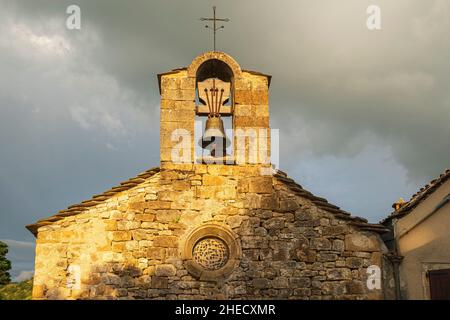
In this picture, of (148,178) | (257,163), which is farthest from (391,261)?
(148,178)

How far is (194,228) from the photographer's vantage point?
9.26 meters

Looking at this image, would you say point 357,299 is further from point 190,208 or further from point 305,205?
point 190,208

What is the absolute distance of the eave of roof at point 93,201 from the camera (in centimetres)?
908

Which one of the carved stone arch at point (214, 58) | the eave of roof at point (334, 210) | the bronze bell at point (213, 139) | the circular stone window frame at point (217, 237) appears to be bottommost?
the circular stone window frame at point (217, 237)

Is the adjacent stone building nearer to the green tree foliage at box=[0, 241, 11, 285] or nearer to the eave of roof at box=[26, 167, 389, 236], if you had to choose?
the eave of roof at box=[26, 167, 389, 236]

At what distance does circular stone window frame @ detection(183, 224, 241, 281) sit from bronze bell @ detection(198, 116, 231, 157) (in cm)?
152

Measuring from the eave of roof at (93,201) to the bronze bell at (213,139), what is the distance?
1088 millimetres

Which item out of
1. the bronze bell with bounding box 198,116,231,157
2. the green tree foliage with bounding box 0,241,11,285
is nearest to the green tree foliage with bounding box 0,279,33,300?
the bronze bell with bounding box 198,116,231,157

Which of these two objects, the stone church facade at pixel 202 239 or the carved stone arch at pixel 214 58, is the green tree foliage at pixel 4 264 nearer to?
the stone church facade at pixel 202 239

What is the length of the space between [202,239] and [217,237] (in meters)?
0.26

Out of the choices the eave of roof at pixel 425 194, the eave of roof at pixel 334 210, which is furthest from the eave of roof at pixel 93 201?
the eave of roof at pixel 425 194

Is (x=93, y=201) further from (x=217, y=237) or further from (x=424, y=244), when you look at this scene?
(x=424, y=244)

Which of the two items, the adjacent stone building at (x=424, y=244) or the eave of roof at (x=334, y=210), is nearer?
the adjacent stone building at (x=424, y=244)

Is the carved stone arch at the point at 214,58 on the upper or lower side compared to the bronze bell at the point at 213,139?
upper
